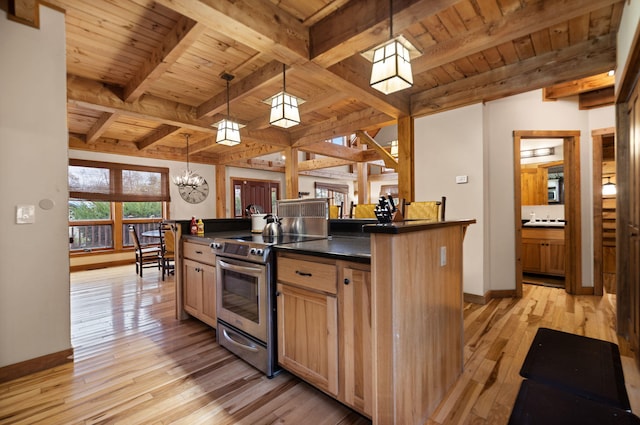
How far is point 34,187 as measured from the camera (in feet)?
6.97

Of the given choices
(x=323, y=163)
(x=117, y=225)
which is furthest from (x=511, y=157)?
(x=117, y=225)

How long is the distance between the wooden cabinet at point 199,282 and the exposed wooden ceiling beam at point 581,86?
13.7 ft

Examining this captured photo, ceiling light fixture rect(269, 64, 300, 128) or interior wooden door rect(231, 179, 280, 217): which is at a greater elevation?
ceiling light fixture rect(269, 64, 300, 128)

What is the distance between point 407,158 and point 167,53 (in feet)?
10.0

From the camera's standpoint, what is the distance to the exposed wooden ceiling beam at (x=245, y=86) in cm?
315

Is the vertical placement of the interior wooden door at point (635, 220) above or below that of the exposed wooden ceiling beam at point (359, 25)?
below

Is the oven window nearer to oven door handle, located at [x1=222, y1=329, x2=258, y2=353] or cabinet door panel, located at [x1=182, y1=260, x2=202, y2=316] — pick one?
oven door handle, located at [x1=222, y1=329, x2=258, y2=353]

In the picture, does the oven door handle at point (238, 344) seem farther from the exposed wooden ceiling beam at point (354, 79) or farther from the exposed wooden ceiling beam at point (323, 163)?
the exposed wooden ceiling beam at point (323, 163)

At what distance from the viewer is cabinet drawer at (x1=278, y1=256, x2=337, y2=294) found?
1630 mm

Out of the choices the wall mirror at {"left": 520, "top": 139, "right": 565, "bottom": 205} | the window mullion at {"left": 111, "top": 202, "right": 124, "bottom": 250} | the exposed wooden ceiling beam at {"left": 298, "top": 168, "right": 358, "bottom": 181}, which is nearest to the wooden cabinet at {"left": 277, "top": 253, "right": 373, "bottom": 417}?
the wall mirror at {"left": 520, "top": 139, "right": 565, "bottom": 205}

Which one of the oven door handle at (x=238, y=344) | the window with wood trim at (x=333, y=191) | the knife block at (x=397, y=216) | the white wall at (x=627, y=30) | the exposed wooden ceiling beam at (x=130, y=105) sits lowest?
the oven door handle at (x=238, y=344)

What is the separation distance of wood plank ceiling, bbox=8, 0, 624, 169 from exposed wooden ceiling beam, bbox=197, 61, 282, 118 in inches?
0.6

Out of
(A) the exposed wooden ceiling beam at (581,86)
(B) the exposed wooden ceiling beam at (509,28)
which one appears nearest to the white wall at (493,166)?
(A) the exposed wooden ceiling beam at (581,86)

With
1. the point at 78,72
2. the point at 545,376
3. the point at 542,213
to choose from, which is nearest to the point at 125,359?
the point at 545,376
